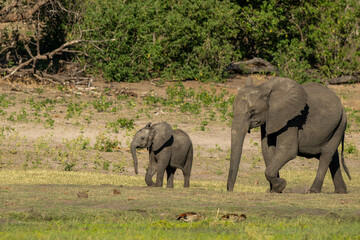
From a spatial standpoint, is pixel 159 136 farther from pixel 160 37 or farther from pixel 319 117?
pixel 160 37

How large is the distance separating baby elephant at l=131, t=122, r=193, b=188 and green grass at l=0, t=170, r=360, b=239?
154 centimetres

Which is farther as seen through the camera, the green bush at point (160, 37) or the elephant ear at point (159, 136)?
the green bush at point (160, 37)

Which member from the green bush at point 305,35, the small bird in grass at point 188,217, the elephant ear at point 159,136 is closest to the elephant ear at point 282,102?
the elephant ear at point 159,136

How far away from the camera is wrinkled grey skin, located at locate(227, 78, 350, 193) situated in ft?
34.7

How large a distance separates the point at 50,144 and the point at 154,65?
9.77 meters

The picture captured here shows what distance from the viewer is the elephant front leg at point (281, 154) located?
10.9 m

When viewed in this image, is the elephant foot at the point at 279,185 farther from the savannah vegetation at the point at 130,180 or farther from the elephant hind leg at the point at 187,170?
the elephant hind leg at the point at 187,170

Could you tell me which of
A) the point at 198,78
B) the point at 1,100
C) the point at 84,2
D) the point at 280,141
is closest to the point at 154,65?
the point at 198,78

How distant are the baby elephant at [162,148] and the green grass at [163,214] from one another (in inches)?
60.8

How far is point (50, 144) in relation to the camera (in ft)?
53.6

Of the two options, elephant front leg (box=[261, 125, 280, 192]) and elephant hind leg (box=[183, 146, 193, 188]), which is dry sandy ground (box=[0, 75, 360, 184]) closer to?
elephant hind leg (box=[183, 146, 193, 188])

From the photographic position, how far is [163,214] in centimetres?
788

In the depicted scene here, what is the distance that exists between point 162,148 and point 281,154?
2.32 metres

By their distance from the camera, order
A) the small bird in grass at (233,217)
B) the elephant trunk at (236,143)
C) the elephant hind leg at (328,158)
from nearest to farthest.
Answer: the small bird in grass at (233,217)
the elephant trunk at (236,143)
the elephant hind leg at (328,158)
